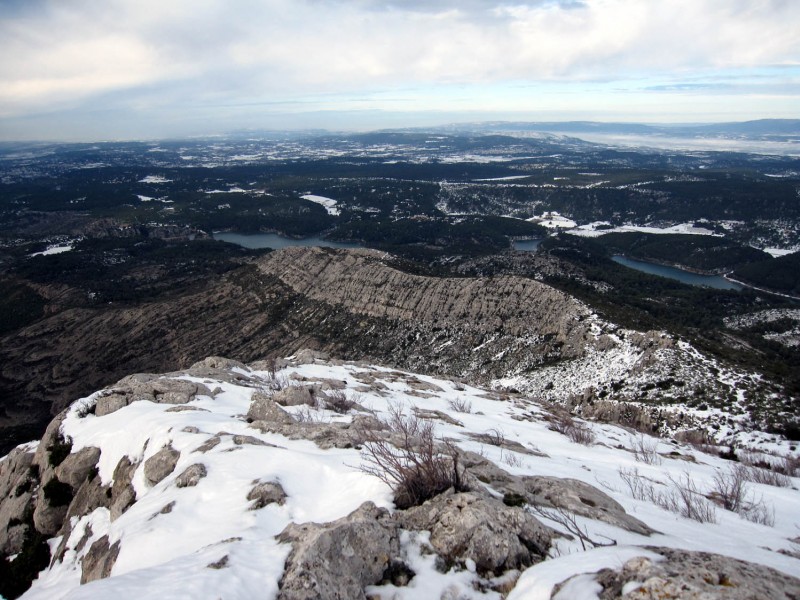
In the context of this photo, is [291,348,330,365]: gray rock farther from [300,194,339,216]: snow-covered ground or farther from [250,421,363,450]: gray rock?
[300,194,339,216]: snow-covered ground

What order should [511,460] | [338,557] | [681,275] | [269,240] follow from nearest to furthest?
[338,557] → [511,460] → [681,275] → [269,240]

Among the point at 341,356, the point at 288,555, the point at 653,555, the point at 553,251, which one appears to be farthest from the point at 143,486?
the point at 553,251

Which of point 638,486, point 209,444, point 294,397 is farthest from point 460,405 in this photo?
point 209,444

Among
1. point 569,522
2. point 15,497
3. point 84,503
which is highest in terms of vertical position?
point 569,522

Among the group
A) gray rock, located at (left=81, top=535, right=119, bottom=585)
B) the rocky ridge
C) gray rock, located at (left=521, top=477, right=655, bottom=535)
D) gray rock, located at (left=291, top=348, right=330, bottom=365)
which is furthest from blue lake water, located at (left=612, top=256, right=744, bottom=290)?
gray rock, located at (left=81, top=535, right=119, bottom=585)

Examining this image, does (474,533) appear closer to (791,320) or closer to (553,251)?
(791,320)

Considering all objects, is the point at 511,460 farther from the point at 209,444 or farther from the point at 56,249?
the point at 56,249
